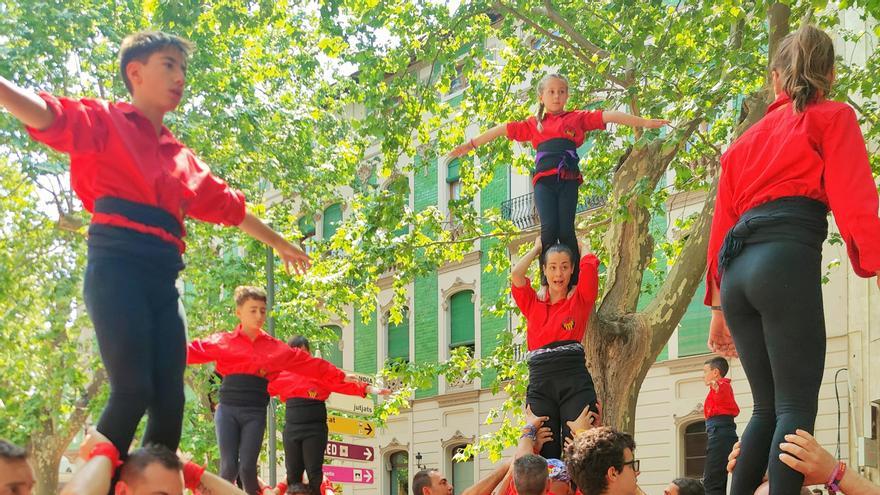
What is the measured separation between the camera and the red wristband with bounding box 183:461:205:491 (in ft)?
14.8

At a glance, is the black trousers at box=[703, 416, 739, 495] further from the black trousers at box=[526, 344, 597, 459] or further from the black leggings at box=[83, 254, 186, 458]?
the black leggings at box=[83, 254, 186, 458]

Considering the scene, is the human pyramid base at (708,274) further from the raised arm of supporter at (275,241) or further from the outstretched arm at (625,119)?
the outstretched arm at (625,119)

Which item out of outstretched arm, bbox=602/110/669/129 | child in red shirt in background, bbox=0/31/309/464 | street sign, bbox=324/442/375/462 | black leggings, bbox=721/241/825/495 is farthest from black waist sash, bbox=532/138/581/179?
street sign, bbox=324/442/375/462

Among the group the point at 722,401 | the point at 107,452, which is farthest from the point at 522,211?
the point at 107,452

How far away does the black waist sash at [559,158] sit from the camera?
8.34 meters

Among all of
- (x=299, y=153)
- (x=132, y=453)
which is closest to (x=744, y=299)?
(x=132, y=453)

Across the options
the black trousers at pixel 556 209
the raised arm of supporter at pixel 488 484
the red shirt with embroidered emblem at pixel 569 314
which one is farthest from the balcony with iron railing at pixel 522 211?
the raised arm of supporter at pixel 488 484

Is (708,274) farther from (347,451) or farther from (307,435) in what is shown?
(347,451)

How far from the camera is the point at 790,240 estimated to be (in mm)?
4418

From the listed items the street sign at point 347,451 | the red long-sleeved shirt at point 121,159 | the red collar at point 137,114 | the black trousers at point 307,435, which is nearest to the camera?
the red long-sleeved shirt at point 121,159

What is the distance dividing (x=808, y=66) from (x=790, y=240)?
2.46 feet

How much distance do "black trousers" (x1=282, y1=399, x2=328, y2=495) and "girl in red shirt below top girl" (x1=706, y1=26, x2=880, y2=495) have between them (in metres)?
5.78

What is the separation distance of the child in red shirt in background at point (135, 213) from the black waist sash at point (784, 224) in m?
2.24

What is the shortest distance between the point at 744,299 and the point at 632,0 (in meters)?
8.52
